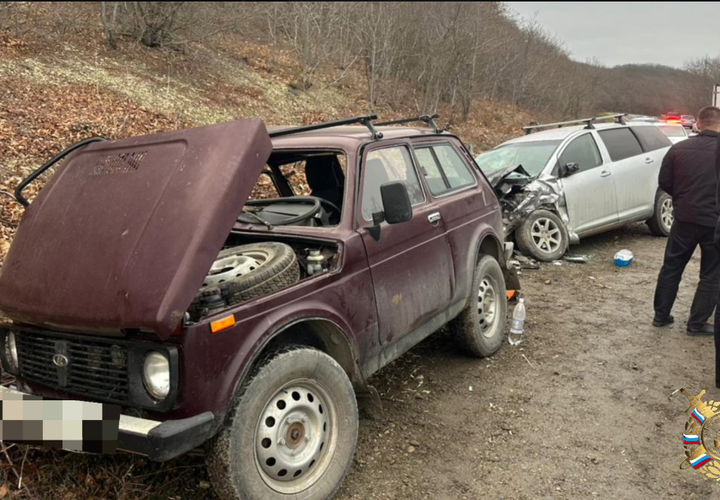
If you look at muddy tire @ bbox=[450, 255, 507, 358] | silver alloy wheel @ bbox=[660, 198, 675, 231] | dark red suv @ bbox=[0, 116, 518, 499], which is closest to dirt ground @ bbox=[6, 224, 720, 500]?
muddy tire @ bbox=[450, 255, 507, 358]

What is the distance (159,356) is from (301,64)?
16.4 m

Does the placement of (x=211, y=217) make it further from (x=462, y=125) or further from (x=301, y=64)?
(x=462, y=125)

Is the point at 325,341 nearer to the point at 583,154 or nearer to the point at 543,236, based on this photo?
the point at 543,236

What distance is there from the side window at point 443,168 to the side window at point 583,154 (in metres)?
3.53

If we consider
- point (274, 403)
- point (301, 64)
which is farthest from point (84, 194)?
point (301, 64)

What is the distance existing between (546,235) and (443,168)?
3.53 m

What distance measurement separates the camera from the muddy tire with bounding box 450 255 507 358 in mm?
4352

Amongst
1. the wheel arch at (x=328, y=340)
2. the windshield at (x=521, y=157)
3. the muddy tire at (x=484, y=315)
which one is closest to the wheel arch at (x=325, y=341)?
the wheel arch at (x=328, y=340)

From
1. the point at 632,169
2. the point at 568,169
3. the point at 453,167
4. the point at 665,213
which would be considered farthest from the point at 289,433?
the point at 665,213

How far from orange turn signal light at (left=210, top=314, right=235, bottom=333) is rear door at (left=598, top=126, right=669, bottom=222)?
7.08m

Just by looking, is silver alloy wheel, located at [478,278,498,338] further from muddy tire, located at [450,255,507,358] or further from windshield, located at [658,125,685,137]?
windshield, located at [658,125,685,137]

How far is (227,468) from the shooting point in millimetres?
2371

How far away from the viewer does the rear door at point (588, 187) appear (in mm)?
7475

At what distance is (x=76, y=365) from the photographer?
2477 mm
